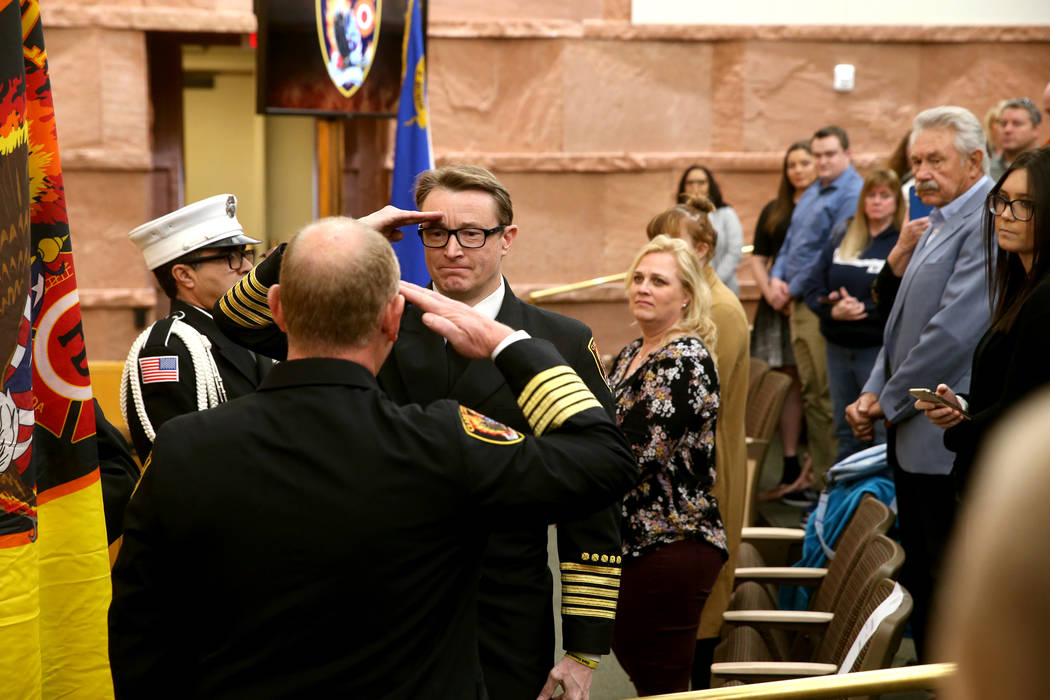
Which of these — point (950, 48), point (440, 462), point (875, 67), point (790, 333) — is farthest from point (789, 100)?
point (440, 462)

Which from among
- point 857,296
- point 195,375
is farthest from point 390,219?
point 857,296

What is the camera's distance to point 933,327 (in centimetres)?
314

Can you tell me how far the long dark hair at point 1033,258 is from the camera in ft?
8.46

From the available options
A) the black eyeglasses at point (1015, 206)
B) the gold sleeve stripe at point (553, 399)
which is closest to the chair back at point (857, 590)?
the black eyeglasses at point (1015, 206)

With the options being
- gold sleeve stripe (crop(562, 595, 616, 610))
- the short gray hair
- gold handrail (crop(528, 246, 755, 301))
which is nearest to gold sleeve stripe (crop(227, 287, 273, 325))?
gold sleeve stripe (crop(562, 595, 616, 610))

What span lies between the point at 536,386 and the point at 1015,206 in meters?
1.68

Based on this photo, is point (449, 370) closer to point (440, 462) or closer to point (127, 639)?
point (440, 462)

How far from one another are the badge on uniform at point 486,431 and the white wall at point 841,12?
5612 millimetres

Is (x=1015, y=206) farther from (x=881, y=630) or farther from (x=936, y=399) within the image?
Result: (x=881, y=630)

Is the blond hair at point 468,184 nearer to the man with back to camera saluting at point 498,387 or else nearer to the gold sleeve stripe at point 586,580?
the man with back to camera saluting at point 498,387

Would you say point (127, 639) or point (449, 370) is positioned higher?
point (449, 370)

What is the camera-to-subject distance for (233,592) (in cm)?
132

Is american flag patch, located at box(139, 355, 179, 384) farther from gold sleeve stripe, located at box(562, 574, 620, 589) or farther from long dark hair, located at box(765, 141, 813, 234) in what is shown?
long dark hair, located at box(765, 141, 813, 234)

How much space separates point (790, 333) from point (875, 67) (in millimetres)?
2130
